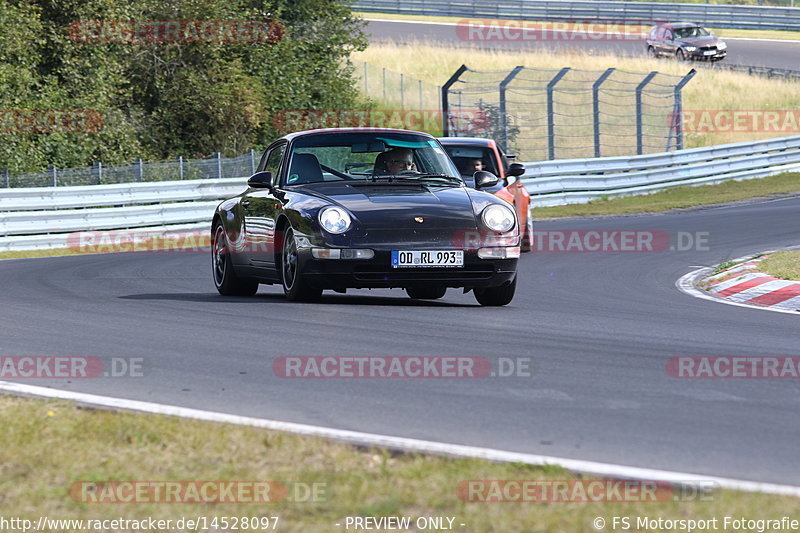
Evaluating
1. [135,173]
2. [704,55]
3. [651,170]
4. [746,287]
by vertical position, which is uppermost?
[704,55]

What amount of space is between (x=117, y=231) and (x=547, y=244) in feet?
25.4

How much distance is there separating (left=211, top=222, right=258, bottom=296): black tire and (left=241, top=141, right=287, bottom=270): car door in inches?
21.5

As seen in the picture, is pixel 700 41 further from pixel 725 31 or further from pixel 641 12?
pixel 725 31

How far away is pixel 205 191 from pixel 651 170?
10.5 metres

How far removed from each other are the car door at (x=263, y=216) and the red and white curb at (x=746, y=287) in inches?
164

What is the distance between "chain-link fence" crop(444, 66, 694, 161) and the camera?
2747cm

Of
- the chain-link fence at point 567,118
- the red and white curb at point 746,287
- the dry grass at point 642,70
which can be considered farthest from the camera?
the dry grass at point 642,70

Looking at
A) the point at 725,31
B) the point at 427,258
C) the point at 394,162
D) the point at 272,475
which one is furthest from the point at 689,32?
the point at 272,475

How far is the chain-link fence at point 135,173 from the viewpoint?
22.7 metres

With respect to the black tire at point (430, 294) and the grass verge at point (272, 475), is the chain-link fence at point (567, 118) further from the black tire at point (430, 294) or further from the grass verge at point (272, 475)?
the grass verge at point (272, 475)

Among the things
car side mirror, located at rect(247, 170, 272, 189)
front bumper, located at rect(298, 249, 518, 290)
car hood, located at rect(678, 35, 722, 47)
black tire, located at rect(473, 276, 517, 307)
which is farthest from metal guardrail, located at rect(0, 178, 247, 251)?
car hood, located at rect(678, 35, 722, 47)

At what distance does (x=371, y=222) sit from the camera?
952 centimetres

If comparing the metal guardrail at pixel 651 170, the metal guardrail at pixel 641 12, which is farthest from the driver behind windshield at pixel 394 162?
the metal guardrail at pixel 641 12

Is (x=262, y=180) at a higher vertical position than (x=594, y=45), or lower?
higher
